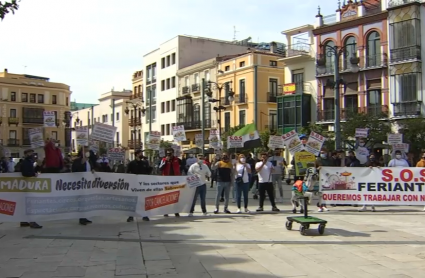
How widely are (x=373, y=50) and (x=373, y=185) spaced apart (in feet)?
85.7

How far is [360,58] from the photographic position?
38438 mm

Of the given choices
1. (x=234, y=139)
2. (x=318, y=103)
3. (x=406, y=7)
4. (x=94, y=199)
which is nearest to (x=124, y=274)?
(x=94, y=199)

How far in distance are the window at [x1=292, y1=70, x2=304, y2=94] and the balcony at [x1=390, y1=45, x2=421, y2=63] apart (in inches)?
356

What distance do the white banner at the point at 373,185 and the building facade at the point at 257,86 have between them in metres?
33.0

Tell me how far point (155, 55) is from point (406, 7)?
123 feet

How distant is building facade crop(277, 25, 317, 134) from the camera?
4253cm

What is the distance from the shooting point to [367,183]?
14.4 meters

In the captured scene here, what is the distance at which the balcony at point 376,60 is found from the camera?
36750mm

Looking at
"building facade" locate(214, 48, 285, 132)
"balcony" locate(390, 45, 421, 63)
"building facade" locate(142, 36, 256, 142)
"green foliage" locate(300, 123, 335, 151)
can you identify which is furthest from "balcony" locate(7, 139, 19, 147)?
"balcony" locate(390, 45, 421, 63)

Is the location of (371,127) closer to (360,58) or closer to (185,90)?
(360,58)

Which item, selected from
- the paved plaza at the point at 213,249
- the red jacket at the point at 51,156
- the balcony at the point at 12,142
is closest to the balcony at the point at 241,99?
the paved plaza at the point at 213,249

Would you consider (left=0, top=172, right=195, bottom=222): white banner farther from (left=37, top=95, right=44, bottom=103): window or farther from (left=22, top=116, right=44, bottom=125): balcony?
(left=37, top=95, right=44, bottom=103): window

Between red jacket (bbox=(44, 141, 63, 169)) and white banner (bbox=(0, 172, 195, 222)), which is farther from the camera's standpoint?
red jacket (bbox=(44, 141, 63, 169))

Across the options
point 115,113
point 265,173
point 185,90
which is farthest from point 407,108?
point 115,113
